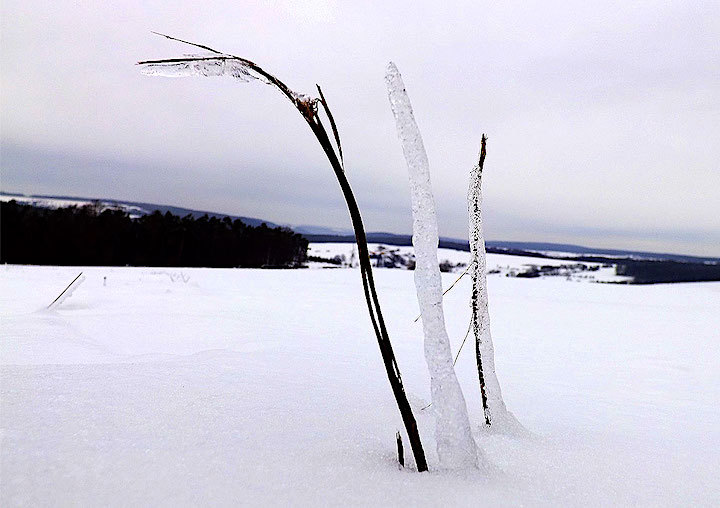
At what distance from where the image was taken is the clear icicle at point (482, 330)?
1498mm

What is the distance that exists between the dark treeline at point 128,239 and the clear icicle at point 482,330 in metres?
22.6

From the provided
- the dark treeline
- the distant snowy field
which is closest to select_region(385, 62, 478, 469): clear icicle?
the distant snowy field

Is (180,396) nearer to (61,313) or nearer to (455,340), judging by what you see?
(61,313)

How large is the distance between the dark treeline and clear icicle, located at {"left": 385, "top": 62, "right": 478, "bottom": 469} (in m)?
22.7

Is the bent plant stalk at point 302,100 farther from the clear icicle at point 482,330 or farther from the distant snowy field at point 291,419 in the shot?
the clear icicle at point 482,330

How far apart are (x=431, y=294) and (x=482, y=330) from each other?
530 millimetres

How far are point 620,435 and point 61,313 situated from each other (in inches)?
154

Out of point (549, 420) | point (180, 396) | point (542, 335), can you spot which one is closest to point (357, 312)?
point (542, 335)

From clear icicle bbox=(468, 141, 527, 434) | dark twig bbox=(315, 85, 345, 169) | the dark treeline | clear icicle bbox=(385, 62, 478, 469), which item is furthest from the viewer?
the dark treeline

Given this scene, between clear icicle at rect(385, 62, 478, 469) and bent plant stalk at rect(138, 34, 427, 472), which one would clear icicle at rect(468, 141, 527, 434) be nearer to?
clear icicle at rect(385, 62, 478, 469)

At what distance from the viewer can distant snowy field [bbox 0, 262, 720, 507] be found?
2.99 ft

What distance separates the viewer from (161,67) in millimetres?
940

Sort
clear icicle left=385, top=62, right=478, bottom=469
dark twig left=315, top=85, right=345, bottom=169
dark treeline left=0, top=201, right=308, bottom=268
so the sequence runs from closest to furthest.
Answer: dark twig left=315, top=85, right=345, bottom=169, clear icicle left=385, top=62, right=478, bottom=469, dark treeline left=0, top=201, right=308, bottom=268

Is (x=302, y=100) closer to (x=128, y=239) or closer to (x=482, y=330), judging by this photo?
(x=482, y=330)
